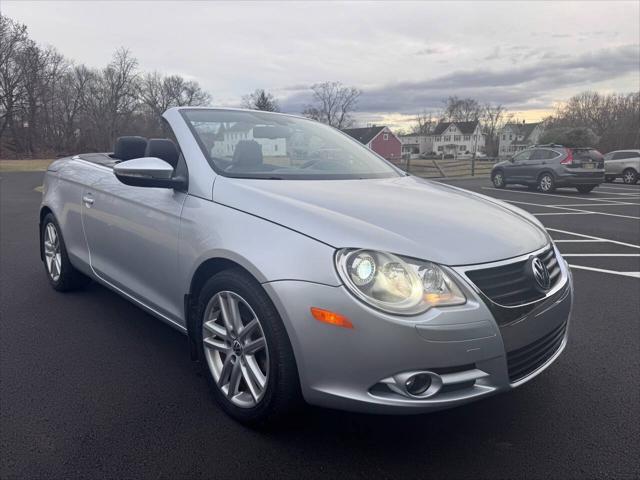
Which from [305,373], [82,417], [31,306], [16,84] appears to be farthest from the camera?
[16,84]

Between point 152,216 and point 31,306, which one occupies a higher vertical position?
point 152,216

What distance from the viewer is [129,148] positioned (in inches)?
165

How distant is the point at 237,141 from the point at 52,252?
2.59 m

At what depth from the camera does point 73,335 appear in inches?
142

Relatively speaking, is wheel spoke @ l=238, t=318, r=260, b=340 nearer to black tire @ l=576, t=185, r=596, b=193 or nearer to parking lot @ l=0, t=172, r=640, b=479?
parking lot @ l=0, t=172, r=640, b=479

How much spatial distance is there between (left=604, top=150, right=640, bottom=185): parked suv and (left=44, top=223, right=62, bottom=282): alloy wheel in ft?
75.5

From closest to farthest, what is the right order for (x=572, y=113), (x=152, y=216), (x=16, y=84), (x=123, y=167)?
1. (x=123, y=167)
2. (x=152, y=216)
3. (x=16, y=84)
4. (x=572, y=113)

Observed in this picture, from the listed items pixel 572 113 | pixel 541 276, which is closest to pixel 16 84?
pixel 541 276

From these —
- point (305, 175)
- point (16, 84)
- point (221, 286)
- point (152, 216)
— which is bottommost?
point (221, 286)

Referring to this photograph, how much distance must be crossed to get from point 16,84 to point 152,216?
61010 millimetres

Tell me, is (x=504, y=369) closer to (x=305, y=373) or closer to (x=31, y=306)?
(x=305, y=373)

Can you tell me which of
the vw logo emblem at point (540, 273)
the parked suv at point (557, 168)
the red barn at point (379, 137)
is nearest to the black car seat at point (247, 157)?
the vw logo emblem at point (540, 273)

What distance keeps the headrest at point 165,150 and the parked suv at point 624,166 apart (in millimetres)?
23007

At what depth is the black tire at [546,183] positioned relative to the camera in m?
16.4
